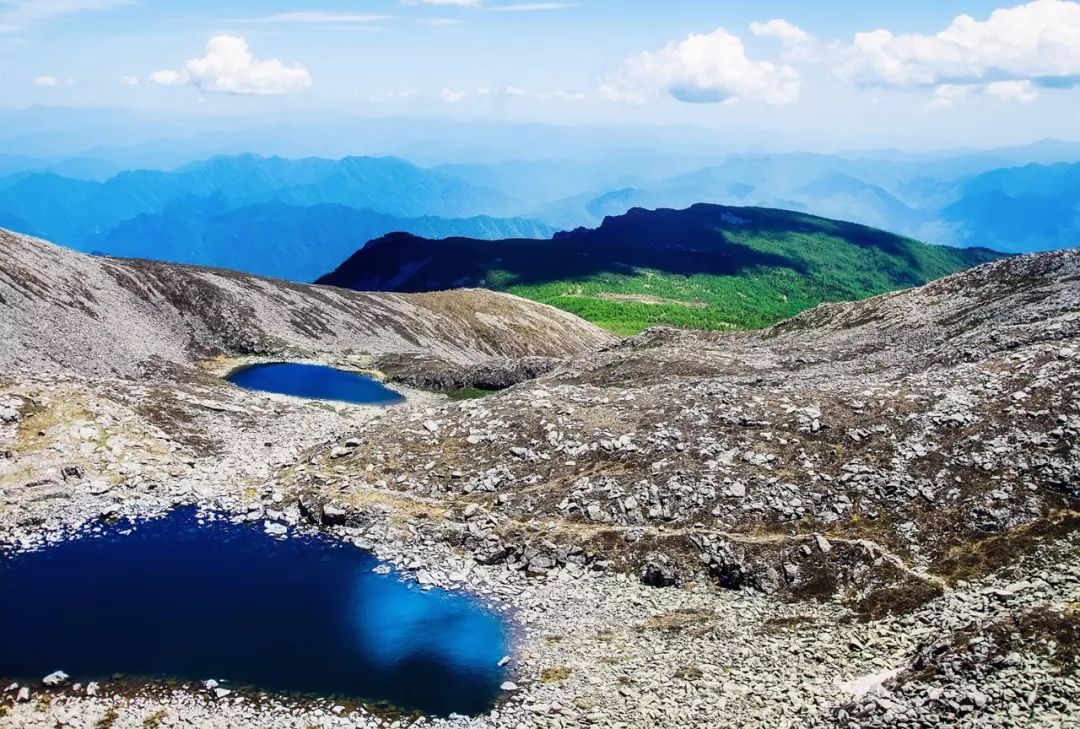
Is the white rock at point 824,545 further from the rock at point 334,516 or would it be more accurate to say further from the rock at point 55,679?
the rock at point 55,679

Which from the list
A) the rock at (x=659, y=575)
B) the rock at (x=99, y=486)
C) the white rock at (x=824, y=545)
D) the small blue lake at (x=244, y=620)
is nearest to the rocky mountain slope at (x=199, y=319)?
the rock at (x=99, y=486)

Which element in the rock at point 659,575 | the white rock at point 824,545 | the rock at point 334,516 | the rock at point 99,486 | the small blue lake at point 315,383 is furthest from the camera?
the small blue lake at point 315,383

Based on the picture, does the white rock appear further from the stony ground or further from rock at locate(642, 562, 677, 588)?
rock at locate(642, 562, 677, 588)

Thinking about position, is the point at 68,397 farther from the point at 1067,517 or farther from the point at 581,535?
the point at 1067,517

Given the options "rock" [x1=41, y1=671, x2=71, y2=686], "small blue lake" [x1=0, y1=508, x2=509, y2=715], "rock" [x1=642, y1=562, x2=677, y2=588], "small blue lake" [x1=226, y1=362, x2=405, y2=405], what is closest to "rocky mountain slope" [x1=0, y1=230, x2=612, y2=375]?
"small blue lake" [x1=226, y1=362, x2=405, y2=405]

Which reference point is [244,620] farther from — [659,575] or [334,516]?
[659,575]

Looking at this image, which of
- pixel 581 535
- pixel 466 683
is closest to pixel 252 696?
pixel 466 683
